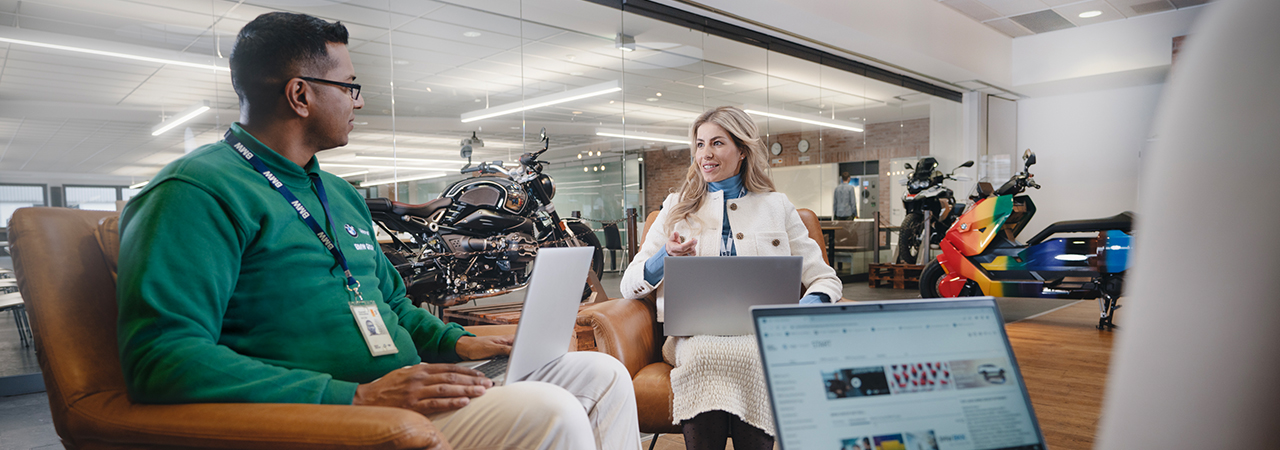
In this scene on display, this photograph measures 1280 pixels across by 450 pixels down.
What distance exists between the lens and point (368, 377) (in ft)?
3.87

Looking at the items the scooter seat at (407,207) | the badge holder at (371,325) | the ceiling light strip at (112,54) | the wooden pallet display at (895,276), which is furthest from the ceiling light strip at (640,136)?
the badge holder at (371,325)

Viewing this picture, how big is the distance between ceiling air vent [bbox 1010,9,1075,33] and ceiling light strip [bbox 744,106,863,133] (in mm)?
1950

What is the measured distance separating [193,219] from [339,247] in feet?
0.94

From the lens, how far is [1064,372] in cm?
322

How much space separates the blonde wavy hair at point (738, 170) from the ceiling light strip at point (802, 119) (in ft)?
12.7

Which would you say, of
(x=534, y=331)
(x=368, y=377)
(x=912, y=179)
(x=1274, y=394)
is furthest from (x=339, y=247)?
(x=912, y=179)

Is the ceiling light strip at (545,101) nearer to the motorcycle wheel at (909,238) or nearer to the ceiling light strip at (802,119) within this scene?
the ceiling light strip at (802,119)

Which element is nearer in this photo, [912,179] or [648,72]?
[648,72]

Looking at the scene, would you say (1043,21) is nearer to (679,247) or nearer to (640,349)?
(679,247)

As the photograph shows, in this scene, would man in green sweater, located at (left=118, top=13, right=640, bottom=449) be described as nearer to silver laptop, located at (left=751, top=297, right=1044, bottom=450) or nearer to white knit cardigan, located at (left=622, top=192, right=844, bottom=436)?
white knit cardigan, located at (left=622, top=192, right=844, bottom=436)

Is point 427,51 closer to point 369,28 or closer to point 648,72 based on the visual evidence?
point 369,28

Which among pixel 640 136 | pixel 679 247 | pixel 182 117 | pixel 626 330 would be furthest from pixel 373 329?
pixel 640 136

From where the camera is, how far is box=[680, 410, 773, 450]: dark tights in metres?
1.55

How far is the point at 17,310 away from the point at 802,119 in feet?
20.4
